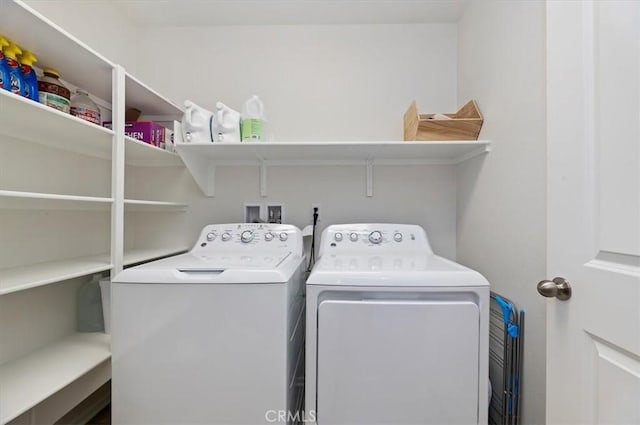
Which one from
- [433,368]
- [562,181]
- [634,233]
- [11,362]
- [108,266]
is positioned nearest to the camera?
[634,233]

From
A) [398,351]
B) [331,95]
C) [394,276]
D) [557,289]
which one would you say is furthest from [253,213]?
[557,289]

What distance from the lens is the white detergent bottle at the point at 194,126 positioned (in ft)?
5.51

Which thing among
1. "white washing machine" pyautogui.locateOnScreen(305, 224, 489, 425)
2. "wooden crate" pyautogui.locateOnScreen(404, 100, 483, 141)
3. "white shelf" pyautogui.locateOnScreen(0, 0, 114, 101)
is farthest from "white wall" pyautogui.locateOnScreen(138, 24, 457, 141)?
"white washing machine" pyautogui.locateOnScreen(305, 224, 489, 425)

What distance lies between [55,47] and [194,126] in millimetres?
635

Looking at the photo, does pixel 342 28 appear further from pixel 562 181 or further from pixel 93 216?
pixel 93 216

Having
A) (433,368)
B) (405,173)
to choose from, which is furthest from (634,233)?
(405,173)

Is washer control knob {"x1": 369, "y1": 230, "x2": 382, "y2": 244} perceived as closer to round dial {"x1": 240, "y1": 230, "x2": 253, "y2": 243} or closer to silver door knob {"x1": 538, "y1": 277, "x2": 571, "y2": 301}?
round dial {"x1": 240, "y1": 230, "x2": 253, "y2": 243}

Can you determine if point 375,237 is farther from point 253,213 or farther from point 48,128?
point 48,128

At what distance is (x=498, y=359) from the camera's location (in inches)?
56.6

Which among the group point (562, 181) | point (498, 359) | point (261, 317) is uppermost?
point (562, 181)

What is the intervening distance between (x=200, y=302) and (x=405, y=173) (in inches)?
59.8

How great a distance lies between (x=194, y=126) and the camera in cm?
168

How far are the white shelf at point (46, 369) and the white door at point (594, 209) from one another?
5.39ft
